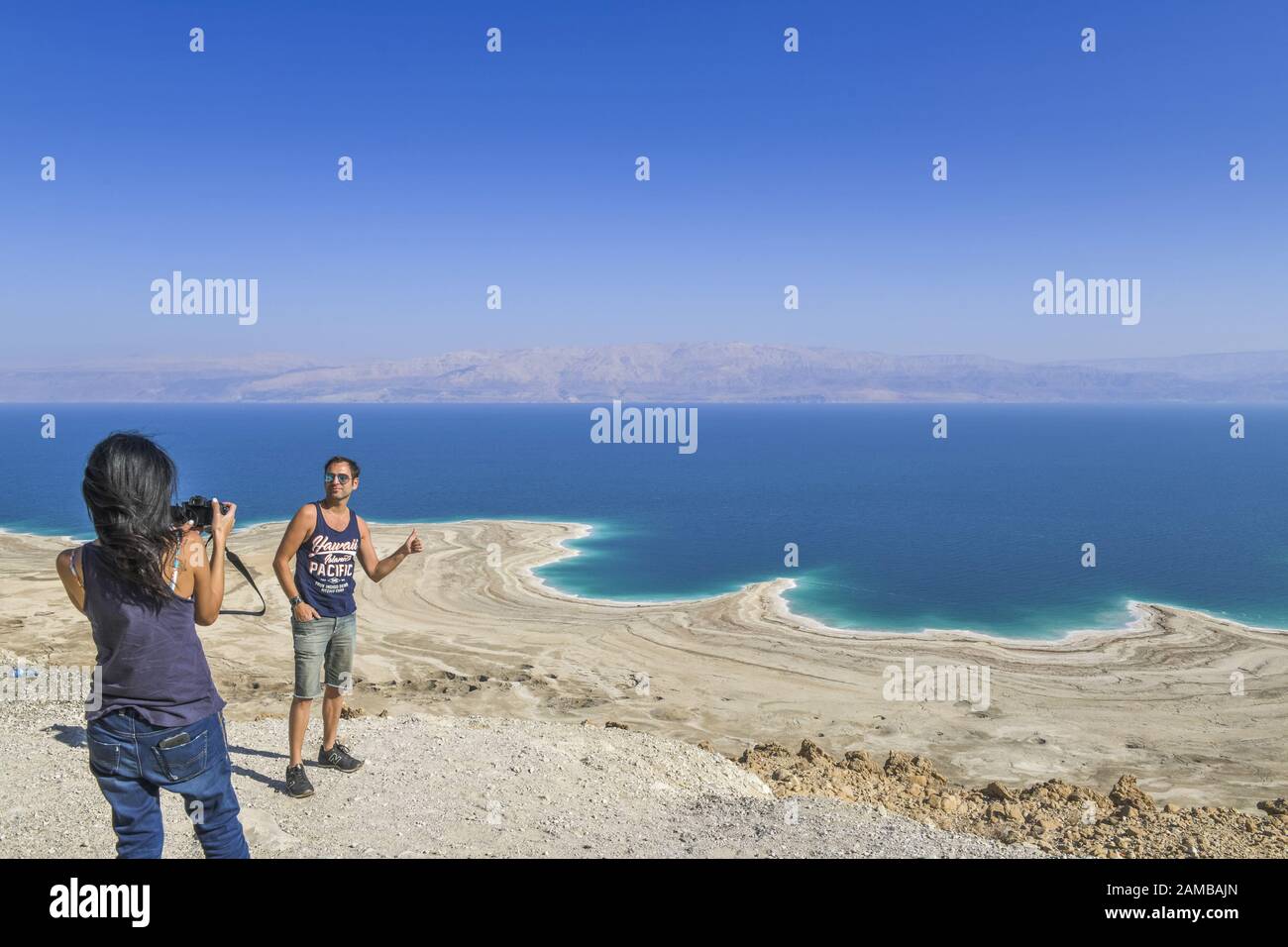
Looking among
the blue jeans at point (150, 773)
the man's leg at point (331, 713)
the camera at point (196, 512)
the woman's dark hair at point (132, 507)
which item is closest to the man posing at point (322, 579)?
the man's leg at point (331, 713)

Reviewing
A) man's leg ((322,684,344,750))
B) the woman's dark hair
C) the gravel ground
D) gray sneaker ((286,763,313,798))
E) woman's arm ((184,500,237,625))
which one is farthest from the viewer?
man's leg ((322,684,344,750))

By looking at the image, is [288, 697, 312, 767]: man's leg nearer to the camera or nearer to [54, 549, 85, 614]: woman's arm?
the camera

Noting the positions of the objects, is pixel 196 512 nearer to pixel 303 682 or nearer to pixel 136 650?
pixel 136 650

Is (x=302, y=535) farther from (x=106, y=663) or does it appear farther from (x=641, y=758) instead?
(x=641, y=758)

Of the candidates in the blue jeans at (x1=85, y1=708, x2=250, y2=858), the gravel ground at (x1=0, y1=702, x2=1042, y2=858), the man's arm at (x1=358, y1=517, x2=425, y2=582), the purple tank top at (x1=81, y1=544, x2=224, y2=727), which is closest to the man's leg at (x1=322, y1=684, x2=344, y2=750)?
the gravel ground at (x1=0, y1=702, x2=1042, y2=858)

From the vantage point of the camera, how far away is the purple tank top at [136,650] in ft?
11.8

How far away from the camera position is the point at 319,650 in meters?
7.66

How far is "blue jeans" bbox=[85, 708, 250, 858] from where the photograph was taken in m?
3.62

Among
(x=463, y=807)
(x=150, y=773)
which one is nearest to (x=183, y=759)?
(x=150, y=773)

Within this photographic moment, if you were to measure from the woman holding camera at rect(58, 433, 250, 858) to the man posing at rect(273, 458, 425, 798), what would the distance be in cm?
359

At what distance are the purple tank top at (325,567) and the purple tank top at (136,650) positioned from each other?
3847 millimetres

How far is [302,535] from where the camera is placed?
7.47 meters

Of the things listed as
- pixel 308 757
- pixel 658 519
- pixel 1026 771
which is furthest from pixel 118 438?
pixel 658 519

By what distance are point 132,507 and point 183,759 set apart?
1136 millimetres
